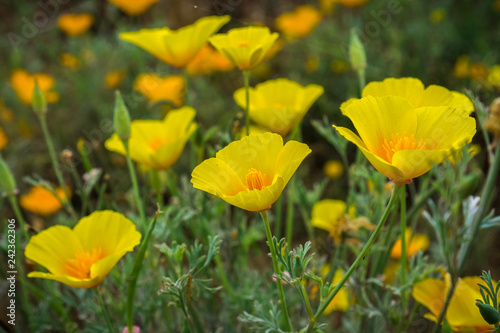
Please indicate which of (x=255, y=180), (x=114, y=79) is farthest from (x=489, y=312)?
(x=114, y=79)

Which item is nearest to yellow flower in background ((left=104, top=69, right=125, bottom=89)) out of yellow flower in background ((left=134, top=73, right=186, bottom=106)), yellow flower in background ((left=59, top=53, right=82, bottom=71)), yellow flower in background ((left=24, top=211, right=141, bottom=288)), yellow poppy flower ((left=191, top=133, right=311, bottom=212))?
yellow flower in background ((left=59, top=53, right=82, bottom=71))

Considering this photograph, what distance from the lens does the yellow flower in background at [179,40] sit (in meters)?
1.12

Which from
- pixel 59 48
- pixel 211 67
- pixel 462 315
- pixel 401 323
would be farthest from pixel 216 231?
pixel 59 48

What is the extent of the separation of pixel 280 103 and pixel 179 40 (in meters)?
0.29

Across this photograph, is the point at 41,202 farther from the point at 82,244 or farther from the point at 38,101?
the point at 82,244

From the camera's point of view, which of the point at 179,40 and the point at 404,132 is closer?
the point at 404,132

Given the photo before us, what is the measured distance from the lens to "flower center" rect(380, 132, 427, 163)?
2.45 feet

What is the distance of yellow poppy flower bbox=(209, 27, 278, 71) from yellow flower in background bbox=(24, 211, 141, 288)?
1.29 ft

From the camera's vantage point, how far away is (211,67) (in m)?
2.67

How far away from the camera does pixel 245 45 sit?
1.04 meters

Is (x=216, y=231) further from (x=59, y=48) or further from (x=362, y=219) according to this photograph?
(x=59, y=48)

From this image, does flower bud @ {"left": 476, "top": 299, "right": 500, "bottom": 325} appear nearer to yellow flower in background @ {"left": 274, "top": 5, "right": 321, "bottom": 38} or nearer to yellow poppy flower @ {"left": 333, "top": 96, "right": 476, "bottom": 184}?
yellow poppy flower @ {"left": 333, "top": 96, "right": 476, "bottom": 184}

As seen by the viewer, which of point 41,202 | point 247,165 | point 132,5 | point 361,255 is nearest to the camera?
point 361,255

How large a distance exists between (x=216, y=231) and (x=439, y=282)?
545 millimetres
